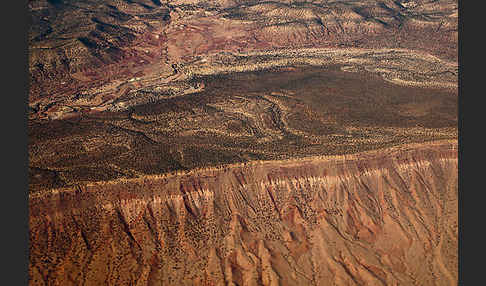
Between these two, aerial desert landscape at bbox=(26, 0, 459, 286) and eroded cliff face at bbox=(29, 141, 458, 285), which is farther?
aerial desert landscape at bbox=(26, 0, 459, 286)

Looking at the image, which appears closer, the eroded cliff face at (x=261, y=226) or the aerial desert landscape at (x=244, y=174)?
the eroded cliff face at (x=261, y=226)

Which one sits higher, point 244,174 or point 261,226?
point 244,174

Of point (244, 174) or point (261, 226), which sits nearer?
point (261, 226)

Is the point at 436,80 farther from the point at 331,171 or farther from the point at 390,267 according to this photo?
the point at 390,267
